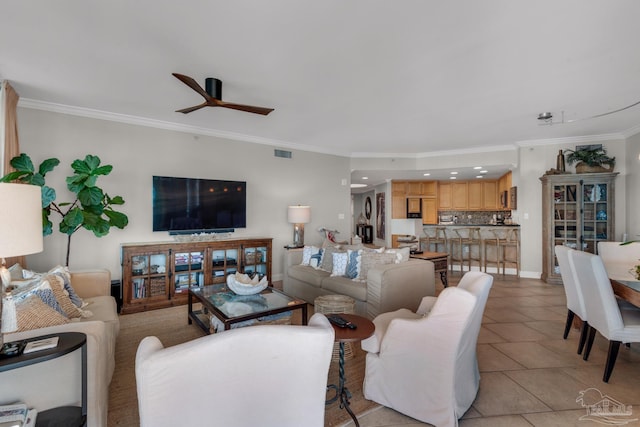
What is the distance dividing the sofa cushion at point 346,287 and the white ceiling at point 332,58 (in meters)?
2.11

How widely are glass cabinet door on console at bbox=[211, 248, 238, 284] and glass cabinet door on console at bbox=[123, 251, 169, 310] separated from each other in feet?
2.01

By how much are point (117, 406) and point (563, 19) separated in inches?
155

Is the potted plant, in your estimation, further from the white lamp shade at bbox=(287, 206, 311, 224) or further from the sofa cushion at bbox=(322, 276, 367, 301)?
the white lamp shade at bbox=(287, 206, 311, 224)

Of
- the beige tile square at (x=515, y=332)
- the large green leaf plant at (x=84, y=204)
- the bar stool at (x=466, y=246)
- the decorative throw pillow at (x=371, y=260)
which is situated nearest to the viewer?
the beige tile square at (x=515, y=332)

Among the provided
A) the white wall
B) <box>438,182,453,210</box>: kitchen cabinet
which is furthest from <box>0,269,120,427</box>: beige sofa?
<box>438,182,453,210</box>: kitchen cabinet

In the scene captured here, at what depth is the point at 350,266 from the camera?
3.86 meters

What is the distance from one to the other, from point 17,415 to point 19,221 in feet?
2.61

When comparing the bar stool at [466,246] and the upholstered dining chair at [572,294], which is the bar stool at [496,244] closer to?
the bar stool at [466,246]

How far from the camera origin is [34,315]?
1.75 meters

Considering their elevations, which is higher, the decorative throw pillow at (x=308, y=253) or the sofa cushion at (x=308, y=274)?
the decorative throw pillow at (x=308, y=253)

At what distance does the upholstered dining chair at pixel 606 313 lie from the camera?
7.50 feet

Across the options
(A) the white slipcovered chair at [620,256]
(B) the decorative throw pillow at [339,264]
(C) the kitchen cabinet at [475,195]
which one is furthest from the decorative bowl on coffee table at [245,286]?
(C) the kitchen cabinet at [475,195]

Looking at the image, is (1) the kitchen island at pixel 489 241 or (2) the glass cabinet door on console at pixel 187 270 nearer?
(2) the glass cabinet door on console at pixel 187 270

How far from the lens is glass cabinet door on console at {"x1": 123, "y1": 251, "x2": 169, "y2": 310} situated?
3.79 meters
